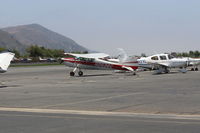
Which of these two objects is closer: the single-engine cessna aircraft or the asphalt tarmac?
the asphalt tarmac

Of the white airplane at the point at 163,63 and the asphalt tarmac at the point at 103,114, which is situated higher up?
the white airplane at the point at 163,63

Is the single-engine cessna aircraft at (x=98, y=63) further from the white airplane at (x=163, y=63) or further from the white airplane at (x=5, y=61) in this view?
the white airplane at (x=5, y=61)

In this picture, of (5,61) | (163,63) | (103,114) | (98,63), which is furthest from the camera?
(163,63)

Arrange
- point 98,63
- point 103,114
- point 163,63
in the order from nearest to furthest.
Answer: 1. point 103,114
2. point 98,63
3. point 163,63

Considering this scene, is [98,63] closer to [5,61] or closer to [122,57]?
[122,57]

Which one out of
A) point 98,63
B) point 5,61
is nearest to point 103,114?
point 5,61

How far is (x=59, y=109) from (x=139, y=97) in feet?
16.4

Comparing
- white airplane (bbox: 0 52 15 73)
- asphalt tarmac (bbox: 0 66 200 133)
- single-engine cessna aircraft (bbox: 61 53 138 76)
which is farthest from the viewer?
single-engine cessna aircraft (bbox: 61 53 138 76)

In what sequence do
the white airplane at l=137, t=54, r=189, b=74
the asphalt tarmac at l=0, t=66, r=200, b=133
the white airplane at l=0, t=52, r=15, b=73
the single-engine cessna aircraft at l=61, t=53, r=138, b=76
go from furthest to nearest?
the white airplane at l=137, t=54, r=189, b=74 < the single-engine cessna aircraft at l=61, t=53, r=138, b=76 < the white airplane at l=0, t=52, r=15, b=73 < the asphalt tarmac at l=0, t=66, r=200, b=133

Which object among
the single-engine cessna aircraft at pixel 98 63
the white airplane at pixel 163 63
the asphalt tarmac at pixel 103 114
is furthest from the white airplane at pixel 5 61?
the white airplane at pixel 163 63

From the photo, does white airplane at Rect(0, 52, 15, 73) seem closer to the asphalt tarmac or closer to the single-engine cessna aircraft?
the asphalt tarmac

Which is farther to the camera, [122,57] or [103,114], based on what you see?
[122,57]

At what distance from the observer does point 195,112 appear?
45.5 feet

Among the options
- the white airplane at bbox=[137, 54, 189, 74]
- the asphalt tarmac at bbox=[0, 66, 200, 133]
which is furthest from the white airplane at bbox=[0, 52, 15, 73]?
A: the white airplane at bbox=[137, 54, 189, 74]
